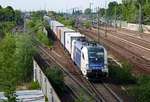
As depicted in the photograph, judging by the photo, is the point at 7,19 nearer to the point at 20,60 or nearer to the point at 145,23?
the point at 145,23

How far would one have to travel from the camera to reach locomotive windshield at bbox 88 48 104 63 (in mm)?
19312

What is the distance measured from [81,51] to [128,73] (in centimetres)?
411

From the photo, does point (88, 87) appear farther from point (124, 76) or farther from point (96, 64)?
point (124, 76)

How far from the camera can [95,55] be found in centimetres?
1947

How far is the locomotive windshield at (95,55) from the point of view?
63.4 ft

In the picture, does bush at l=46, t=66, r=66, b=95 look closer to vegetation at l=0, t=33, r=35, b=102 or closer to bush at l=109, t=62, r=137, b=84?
vegetation at l=0, t=33, r=35, b=102

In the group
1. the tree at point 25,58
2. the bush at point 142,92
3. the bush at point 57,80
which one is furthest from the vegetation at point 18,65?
the bush at point 142,92

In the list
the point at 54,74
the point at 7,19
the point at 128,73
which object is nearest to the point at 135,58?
the point at 128,73

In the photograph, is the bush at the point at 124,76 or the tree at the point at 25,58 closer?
the bush at the point at 124,76

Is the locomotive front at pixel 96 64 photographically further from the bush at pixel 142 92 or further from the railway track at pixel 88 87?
the bush at pixel 142 92

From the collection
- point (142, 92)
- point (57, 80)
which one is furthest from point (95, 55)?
point (142, 92)

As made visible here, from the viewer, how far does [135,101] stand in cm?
1580

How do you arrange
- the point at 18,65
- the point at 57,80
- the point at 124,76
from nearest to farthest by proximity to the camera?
the point at 57,80, the point at 124,76, the point at 18,65

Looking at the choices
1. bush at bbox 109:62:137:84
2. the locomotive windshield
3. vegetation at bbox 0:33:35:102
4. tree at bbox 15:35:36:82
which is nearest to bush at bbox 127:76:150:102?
bush at bbox 109:62:137:84
